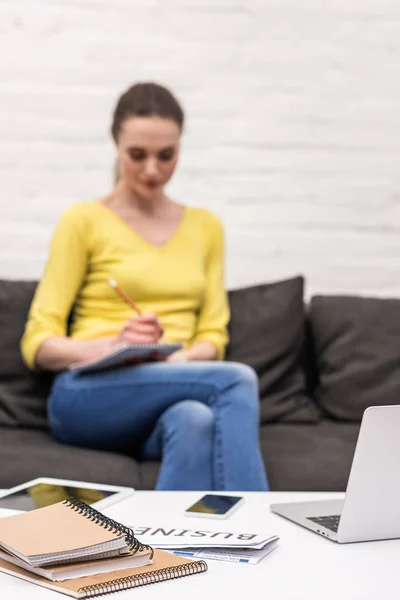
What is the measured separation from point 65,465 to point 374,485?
95 cm

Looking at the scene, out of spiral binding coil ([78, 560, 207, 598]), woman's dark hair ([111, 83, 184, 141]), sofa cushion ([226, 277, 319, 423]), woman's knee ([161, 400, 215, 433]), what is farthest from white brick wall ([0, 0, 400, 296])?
spiral binding coil ([78, 560, 207, 598])

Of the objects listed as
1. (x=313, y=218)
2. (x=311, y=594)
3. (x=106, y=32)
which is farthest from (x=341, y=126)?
(x=311, y=594)

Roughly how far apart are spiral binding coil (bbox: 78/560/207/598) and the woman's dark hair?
5.03 ft

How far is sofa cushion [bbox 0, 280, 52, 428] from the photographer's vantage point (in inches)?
88.0

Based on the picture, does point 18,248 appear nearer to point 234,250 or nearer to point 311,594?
point 234,250

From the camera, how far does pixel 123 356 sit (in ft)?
6.14

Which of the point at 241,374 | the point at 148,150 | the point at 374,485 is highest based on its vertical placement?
the point at 148,150

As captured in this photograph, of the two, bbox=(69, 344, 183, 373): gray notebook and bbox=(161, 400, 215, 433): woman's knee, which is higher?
bbox=(69, 344, 183, 373): gray notebook

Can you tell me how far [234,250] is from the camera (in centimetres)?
275

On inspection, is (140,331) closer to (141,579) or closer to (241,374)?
(241,374)

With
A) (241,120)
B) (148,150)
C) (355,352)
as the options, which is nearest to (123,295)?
(148,150)

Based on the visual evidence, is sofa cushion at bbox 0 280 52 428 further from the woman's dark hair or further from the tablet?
the tablet

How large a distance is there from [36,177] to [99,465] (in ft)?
3.77

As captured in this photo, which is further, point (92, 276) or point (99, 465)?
point (92, 276)
